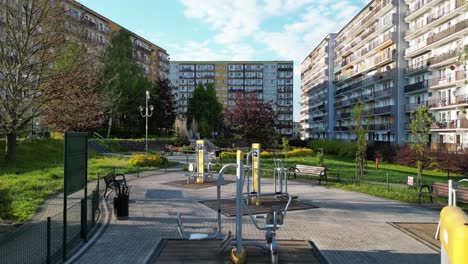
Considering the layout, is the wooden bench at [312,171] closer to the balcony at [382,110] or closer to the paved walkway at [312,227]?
the paved walkway at [312,227]

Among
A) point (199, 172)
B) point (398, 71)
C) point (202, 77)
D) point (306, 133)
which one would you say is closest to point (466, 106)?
point (398, 71)

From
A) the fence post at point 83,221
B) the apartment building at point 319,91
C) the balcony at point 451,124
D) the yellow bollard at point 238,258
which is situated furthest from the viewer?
the apartment building at point 319,91

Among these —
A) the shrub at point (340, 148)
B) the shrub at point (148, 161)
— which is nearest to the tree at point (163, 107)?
the shrub at point (340, 148)

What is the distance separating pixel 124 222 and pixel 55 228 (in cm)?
203

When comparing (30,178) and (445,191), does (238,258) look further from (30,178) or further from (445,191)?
(30,178)

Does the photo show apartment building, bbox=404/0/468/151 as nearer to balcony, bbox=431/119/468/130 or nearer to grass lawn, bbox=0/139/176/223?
balcony, bbox=431/119/468/130

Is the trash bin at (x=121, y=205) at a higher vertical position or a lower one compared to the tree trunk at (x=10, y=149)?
lower

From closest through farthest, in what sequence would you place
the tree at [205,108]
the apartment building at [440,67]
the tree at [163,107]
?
the apartment building at [440,67] → the tree at [163,107] → the tree at [205,108]

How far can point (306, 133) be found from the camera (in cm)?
11756

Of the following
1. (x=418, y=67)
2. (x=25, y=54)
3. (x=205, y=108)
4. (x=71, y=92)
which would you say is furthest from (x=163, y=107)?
(x=25, y=54)

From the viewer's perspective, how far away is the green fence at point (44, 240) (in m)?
7.20

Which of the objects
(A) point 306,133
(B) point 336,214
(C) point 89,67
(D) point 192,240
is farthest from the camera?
(A) point 306,133

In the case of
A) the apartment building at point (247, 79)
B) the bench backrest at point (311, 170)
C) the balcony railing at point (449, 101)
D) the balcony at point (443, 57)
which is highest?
the apartment building at point (247, 79)

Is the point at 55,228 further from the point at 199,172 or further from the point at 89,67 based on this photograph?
the point at 89,67
